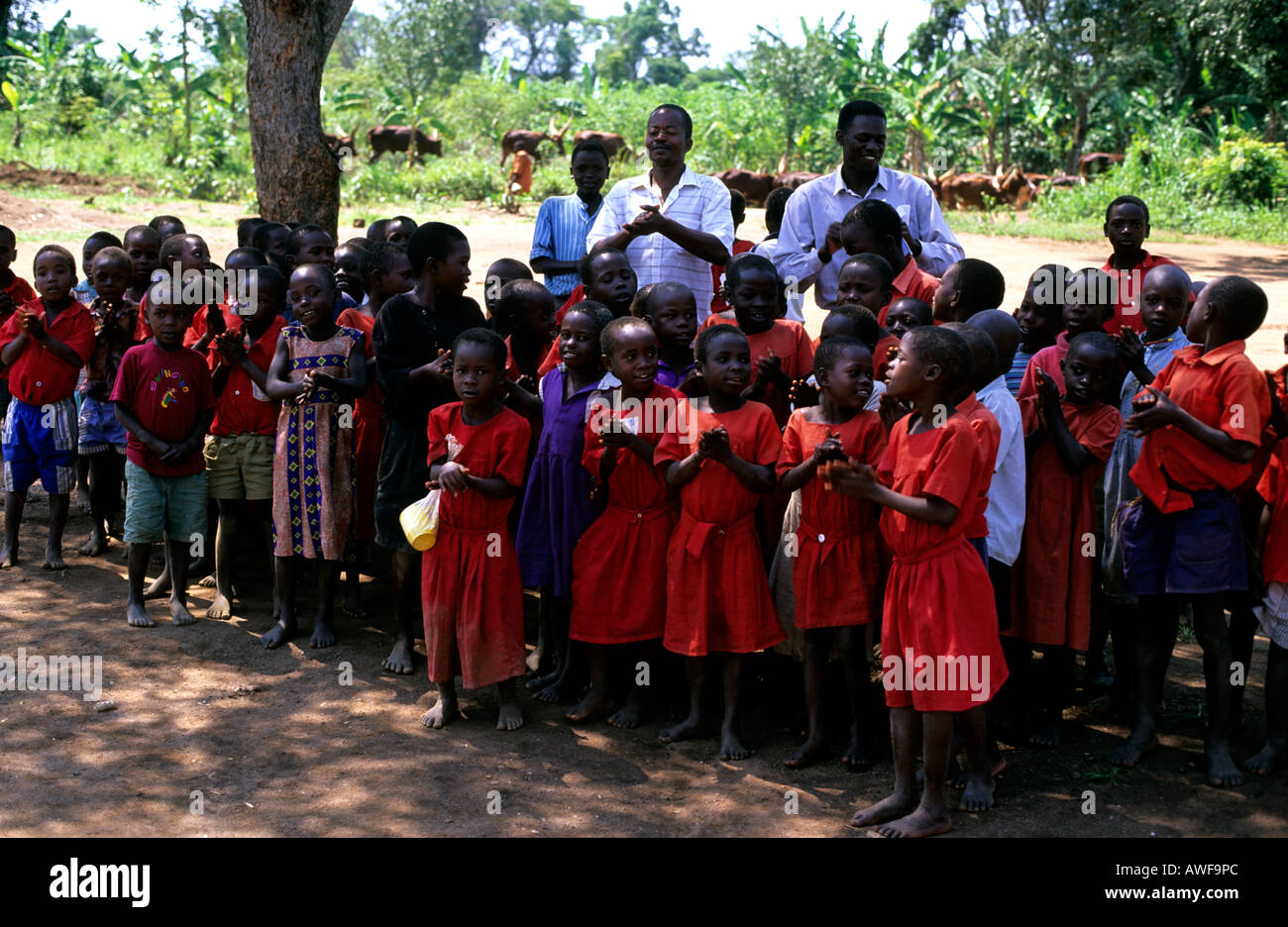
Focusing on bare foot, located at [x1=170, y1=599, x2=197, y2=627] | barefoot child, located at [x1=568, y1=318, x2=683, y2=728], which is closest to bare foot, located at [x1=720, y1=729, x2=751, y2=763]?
barefoot child, located at [x1=568, y1=318, x2=683, y2=728]

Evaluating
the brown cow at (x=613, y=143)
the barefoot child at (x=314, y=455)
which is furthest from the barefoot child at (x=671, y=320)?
the brown cow at (x=613, y=143)

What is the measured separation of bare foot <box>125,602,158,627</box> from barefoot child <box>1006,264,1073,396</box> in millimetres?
3884

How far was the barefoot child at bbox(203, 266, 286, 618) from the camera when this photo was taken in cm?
550

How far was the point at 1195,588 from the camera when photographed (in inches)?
154

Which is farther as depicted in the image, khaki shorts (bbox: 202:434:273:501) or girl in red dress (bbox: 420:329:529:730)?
khaki shorts (bbox: 202:434:273:501)

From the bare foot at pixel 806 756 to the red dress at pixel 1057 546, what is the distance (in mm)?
871

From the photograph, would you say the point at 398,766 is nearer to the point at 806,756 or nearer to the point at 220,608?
the point at 806,756

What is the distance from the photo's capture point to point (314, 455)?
5.20 metres

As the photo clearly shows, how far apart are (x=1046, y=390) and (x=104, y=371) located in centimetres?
467

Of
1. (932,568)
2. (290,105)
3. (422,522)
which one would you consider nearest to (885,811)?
(932,568)

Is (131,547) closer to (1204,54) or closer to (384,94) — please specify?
(1204,54)

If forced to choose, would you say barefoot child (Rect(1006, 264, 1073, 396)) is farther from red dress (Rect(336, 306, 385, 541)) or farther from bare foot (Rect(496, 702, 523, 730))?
red dress (Rect(336, 306, 385, 541))

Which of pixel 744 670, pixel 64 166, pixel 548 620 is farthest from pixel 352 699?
pixel 64 166

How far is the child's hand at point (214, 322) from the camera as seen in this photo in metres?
5.70
